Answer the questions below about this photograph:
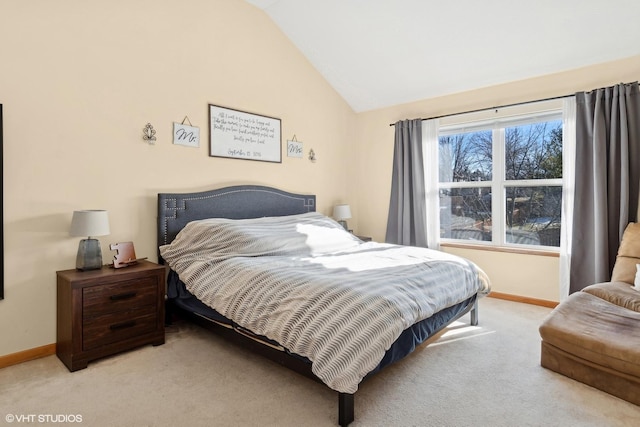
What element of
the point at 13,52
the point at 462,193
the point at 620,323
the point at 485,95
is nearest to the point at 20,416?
the point at 13,52

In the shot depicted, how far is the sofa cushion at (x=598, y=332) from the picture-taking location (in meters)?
1.89

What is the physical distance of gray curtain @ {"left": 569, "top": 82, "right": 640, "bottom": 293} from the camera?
3053mm

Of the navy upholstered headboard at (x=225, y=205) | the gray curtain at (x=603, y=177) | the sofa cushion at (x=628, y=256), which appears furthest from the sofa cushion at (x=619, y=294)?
the navy upholstered headboard at (x=225, y=205)

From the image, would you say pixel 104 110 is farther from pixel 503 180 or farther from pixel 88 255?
pixel 503 180

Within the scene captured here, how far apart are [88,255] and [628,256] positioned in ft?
13.5

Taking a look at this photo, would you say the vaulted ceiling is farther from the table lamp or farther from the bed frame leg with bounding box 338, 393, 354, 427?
the bed frame leg with bounding box 338, 393, 354, 427

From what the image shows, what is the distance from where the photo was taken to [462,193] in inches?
169

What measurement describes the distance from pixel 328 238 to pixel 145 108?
1945 millimetres

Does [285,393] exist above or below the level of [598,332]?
below

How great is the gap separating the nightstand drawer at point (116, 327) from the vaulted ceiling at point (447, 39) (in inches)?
128

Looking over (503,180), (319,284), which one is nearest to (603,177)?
(503,180)

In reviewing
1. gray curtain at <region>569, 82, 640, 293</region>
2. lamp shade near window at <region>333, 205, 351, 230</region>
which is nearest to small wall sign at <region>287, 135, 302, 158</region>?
lamp shade near window at <region>333, 205, 351, 230</region>

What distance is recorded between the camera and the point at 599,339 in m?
2.00

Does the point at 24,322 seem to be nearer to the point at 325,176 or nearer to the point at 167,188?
the point at 167,188
